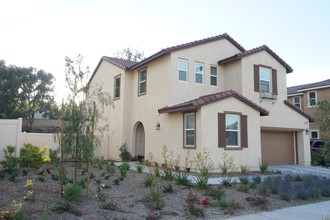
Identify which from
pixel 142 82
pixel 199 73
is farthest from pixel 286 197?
pixel 142 82

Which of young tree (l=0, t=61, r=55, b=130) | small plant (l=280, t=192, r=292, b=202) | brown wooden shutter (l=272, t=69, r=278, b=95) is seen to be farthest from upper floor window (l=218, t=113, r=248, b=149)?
young tree (l=0, t=61, r=55, b=130)

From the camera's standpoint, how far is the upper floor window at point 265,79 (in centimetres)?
1792

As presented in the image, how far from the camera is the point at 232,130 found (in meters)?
14.9

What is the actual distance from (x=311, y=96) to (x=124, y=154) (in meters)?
19.2

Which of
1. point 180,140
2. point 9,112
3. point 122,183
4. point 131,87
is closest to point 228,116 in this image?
point 180,140

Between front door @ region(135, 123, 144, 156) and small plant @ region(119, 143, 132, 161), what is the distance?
779mm

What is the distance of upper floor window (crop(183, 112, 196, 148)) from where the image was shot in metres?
14.6

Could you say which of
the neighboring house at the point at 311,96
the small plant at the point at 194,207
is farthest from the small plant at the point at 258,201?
the neighboring house at the point at 311,96

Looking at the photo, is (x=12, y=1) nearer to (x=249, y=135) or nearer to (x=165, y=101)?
(x=165, y=101)

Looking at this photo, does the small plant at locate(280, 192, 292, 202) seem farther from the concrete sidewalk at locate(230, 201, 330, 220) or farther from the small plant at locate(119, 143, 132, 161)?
the small plant at locate(119, 143, 132, 161)

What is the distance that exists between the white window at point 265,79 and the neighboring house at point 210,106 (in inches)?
2.5

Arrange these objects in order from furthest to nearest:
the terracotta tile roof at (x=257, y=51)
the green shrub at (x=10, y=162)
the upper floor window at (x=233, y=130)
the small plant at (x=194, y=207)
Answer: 1. the terracotta tile roof at (x=257, y=51)
2. the upper floor window at (x=233, y=130)
3. the green shrub at (x=10, y=162)
4. the small plant at (x=194, y=207)

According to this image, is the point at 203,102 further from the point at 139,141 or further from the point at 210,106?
the point at 139,141

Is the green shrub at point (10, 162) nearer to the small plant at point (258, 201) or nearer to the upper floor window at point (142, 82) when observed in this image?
the small plant at point (258, 201)
